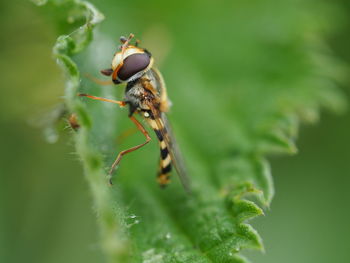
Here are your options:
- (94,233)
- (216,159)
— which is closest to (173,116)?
(216,159)

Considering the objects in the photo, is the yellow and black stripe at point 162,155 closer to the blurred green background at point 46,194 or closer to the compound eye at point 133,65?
the compound eye at point 133,65

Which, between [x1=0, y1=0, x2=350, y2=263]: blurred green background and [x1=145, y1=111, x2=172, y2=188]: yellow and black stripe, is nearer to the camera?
[x1=145, y1=111, x2=172, y2=188]: yellow and black stripe

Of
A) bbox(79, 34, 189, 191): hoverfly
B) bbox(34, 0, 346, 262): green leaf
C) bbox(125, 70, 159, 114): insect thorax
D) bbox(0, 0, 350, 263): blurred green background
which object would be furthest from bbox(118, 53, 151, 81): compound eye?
bbox(0, 0, 350, 263): blurred green background

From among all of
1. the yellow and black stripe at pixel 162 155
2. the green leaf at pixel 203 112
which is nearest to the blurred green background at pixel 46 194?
the green leaf at pixel 203 112

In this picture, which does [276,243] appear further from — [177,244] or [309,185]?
[177,244]

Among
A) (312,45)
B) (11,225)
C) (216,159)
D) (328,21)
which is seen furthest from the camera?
(328,21)

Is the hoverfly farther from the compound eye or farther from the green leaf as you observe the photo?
the green leaf

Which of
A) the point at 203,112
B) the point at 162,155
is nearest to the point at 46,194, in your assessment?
the point at 162,155
